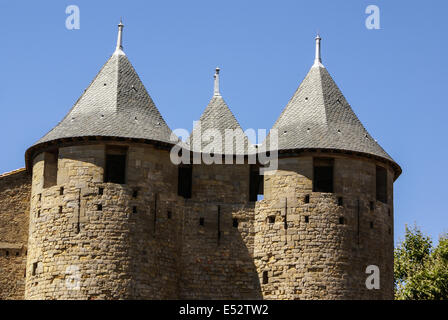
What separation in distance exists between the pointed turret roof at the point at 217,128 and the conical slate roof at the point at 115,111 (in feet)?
4.91

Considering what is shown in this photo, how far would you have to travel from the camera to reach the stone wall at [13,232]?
46.0 m

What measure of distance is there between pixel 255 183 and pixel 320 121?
3.53 meters

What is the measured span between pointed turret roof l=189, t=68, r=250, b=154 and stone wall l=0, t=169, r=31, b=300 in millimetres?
6399

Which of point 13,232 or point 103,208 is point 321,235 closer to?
point 103,208

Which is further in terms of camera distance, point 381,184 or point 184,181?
point 184,181

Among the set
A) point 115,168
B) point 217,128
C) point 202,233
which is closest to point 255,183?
point 217,128

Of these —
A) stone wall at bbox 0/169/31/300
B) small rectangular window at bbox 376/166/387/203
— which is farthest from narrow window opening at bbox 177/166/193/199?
small rectangular window at bbox 376/166/387/203

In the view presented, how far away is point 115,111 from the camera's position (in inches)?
1795

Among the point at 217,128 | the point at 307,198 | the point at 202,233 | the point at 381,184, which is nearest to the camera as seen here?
the point at 307,198

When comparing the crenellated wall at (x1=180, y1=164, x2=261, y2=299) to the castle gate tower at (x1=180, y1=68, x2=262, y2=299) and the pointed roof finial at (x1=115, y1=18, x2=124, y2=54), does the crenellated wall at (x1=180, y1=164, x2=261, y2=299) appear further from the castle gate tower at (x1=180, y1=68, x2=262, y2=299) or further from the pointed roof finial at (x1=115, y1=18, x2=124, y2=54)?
the pointed roof finial at (x1=115, y1=18, x2=124, y2=54)

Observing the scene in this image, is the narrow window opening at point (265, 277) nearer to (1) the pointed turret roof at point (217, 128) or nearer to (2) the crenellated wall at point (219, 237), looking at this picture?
(2) the crenellated wall at point (219, 237)
